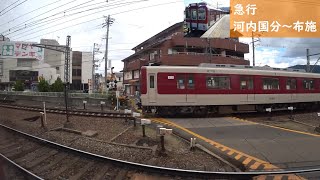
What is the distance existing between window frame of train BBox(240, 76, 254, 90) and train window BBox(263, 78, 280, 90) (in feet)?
3.99

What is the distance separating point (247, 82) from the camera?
19953 millimetres

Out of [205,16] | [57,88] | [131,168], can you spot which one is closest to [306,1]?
[131,168]

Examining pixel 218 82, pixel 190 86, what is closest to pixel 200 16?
pixel 218 82

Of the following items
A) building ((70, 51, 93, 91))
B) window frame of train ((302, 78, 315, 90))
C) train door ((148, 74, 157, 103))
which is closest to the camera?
train door ((148, 74, 157, 103))

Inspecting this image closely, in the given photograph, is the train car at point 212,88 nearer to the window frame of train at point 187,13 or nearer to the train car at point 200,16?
the train car at point 200,16

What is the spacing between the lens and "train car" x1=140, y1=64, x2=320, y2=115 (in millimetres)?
17906

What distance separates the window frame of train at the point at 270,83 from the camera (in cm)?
2075

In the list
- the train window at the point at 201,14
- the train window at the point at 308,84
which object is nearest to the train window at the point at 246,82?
the train window at the point at 308,84

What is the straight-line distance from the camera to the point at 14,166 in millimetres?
8906

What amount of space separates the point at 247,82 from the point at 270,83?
2260mm

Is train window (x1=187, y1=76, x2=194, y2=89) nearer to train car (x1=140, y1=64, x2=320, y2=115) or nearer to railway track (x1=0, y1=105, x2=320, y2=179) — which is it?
train car (x1=140, y1=64, x2=320, y2=115)

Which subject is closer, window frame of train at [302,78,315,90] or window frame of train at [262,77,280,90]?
window frame of train at [262,77,280,90]

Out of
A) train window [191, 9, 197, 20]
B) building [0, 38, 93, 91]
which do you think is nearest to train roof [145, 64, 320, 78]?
train window [191, 9, 197, 20]

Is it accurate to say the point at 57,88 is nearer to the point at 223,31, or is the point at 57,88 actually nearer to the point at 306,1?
the point at 223,31
